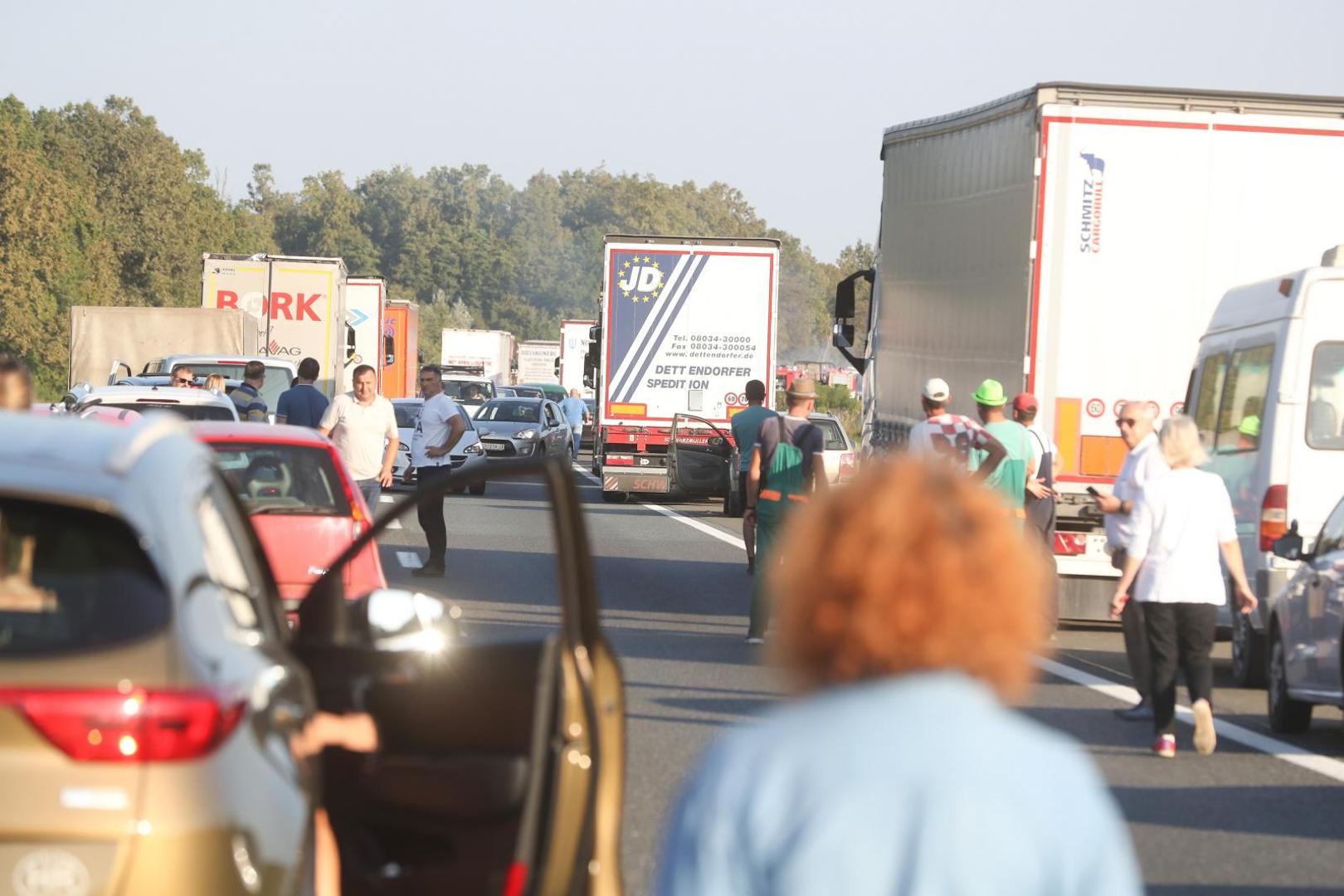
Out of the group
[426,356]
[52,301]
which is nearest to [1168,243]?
[52,301]

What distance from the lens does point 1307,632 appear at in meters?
10.5

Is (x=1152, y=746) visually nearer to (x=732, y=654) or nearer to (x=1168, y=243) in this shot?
(x=732, y=654)

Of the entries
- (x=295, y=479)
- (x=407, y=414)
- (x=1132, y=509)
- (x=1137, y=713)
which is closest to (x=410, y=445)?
(x=407, y=414)

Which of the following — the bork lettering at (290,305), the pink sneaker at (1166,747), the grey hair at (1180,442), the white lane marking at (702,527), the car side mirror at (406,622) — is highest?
the bork lettering at (290,305)

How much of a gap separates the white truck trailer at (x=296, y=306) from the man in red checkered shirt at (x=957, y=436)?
23.6 metres

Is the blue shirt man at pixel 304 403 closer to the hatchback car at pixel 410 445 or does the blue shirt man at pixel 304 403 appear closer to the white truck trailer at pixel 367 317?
the hatchback car at pixel 410 445

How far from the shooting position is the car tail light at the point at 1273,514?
12539 mm

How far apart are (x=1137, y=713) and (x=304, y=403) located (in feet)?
27.8

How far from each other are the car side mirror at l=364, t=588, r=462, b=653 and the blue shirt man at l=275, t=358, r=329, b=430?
12311mm

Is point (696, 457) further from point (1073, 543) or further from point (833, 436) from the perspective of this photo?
point (1073, 543)

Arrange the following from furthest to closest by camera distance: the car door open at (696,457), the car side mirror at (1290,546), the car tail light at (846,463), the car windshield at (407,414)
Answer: the car windshield at (407,414)
the car door open at (696,457)
the car tail light at (846,463)
the car side mirror at (1290,546)

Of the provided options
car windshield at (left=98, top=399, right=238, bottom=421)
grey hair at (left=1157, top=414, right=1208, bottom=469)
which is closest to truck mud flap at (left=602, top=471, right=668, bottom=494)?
car windshield at (left=98, top=399, right=238, bottom=421)

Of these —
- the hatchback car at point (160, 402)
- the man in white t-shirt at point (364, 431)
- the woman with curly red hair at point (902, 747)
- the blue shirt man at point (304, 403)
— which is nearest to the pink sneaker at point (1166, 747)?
the man in white t-shirt at point (364, 431)

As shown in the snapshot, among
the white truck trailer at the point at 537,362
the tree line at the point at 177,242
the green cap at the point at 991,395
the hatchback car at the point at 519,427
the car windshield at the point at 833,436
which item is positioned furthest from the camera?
the white truck trailer at the point at 537,362
